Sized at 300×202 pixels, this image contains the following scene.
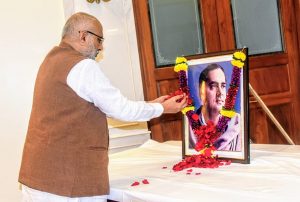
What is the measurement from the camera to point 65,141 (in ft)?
6.49

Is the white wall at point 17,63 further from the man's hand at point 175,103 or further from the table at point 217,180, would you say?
the man's hand at point 175,103

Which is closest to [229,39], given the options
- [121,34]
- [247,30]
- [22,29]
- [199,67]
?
[247,30]

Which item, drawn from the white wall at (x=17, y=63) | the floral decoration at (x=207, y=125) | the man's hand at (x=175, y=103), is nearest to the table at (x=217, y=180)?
the floral decoration at (x=207, y=125)

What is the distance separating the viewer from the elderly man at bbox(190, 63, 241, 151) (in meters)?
2.25

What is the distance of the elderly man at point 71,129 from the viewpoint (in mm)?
1957

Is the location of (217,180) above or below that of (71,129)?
below

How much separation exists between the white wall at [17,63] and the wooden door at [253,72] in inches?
29.8

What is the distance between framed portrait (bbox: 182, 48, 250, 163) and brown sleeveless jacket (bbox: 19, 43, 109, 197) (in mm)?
640

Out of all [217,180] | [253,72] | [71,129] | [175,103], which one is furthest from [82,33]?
[253,72]

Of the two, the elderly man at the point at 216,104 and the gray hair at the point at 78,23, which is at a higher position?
the gray hair at the point at 78,23

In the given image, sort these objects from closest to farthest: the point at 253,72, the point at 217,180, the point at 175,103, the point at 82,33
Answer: the point at 217,180 < the point at 82,33 < the point at 175,103 < the point at 253,72

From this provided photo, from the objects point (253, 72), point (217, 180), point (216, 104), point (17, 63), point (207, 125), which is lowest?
point (217, 180)

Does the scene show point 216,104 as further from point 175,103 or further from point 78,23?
point 78,23

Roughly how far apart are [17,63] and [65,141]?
5.03 ft
